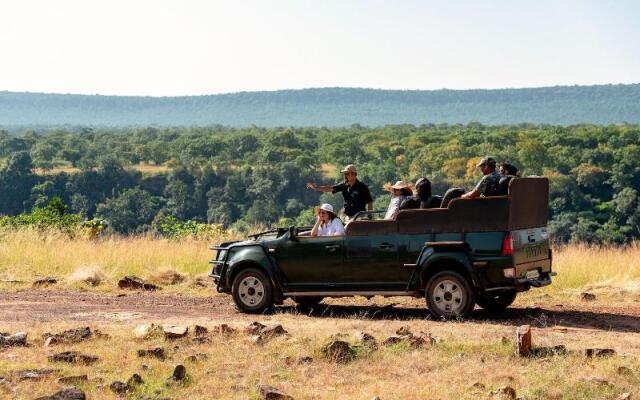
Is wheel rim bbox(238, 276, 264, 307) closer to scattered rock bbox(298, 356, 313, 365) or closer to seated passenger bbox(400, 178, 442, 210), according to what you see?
seated passenger bbox(400, 178, 442, 210)

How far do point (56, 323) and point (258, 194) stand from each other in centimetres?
8254

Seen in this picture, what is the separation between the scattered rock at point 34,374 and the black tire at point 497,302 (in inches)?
228

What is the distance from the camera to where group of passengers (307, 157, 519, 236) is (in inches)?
506

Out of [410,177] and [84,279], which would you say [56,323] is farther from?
[410,177]

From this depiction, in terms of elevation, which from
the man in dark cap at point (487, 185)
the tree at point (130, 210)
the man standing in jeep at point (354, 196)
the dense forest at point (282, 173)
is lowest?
the tree at point (130, 210)

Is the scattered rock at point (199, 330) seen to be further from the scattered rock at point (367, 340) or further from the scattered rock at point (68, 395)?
the scattered rock at point (68, 395)

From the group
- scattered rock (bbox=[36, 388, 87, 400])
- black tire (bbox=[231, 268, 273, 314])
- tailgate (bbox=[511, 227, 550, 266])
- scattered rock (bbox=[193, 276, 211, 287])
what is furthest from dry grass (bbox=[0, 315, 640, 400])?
scattered rock (bbox=[193, 276, 211, 287])

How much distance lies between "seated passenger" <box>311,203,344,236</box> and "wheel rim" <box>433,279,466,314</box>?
155 centimetres

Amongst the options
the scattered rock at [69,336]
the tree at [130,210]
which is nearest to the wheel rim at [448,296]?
the scattered rock at [69,336]

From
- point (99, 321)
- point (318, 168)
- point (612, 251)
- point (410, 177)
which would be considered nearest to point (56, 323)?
point (99, 321)

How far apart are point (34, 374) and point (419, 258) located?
503 centimetres

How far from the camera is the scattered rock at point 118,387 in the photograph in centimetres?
928

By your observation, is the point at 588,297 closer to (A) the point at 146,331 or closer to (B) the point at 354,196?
(B) the point at 354,196

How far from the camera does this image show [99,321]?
13188 mm
